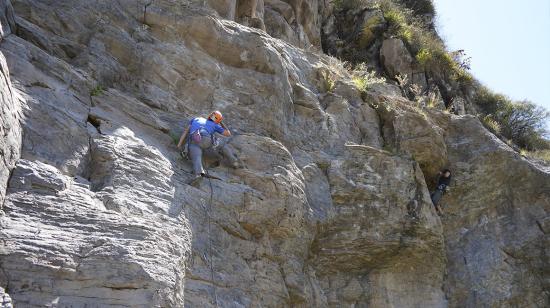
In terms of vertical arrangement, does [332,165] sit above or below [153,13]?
below

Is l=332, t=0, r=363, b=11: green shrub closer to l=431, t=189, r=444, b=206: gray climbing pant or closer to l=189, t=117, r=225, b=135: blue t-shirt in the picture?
l=431, t=189, r=444, b=206: gray climbing pant

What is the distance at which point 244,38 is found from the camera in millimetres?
13547

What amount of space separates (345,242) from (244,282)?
283cm

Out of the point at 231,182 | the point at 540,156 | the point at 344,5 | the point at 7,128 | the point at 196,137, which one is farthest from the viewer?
the point at 344,5

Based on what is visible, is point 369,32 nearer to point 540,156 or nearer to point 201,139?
point 540,156

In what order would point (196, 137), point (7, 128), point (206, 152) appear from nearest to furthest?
point (7, 128) < point (196, 137) < point (206, 152)

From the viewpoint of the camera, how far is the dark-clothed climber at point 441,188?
547 inches

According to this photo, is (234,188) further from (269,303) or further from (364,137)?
(364,137)

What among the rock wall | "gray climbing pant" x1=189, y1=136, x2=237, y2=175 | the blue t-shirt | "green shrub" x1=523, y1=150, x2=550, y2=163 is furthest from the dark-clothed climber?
the rock wall

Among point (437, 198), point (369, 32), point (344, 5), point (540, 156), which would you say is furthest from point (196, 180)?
point (344, 5)

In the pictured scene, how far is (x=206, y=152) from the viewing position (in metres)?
10.8

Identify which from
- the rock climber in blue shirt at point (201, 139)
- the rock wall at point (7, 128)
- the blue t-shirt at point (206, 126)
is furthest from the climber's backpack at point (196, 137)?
the rock wall at point (7, 128)

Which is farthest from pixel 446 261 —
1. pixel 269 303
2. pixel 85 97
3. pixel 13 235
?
pixel 13 235

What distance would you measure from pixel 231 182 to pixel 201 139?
89 cm
